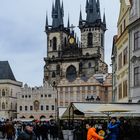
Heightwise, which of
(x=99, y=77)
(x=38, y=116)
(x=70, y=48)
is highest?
(x=70, y=48)

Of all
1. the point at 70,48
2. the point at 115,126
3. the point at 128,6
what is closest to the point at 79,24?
the point at 70,48

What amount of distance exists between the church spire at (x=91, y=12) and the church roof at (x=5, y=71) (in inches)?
1006

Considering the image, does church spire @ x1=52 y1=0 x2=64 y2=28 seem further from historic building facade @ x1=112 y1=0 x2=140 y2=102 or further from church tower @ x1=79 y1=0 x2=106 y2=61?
historic building facade @ x1=112 y1=0 x2=140 y2=102

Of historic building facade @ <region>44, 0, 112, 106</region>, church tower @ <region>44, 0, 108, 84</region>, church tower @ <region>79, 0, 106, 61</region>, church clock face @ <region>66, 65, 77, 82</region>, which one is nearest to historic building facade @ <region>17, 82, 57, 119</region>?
historic building facade @ <region>44, 0, 112, 106</region>

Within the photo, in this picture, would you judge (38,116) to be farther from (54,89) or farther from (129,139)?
(129,139)

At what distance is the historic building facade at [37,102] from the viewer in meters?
128

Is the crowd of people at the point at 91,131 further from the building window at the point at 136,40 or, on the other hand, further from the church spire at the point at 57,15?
the church spire at the point at 57,15

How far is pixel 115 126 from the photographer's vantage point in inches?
618

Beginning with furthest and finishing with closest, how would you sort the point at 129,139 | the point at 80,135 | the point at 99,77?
the point at 99,77, the point at 80,135, the point at 129,139

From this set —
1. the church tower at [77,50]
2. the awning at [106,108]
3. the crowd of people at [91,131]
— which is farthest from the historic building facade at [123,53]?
the church tower at [77,50]

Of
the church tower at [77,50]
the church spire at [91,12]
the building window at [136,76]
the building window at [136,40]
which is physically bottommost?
the building window at [136,76]

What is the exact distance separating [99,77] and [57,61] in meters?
16.0

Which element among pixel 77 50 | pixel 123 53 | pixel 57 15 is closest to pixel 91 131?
pixel 123 53

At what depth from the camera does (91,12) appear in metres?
142
